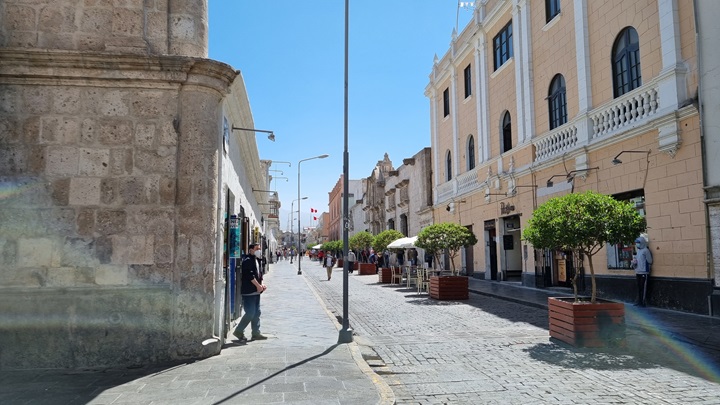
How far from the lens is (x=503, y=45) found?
Result: 22.1 meters

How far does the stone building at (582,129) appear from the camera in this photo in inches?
457

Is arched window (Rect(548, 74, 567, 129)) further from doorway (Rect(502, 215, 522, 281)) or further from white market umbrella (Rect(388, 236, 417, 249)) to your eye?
white market umbrella (Rect(388, 236, 417, 249))

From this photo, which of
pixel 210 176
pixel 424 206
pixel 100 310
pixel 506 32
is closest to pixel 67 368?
pixel 100 310

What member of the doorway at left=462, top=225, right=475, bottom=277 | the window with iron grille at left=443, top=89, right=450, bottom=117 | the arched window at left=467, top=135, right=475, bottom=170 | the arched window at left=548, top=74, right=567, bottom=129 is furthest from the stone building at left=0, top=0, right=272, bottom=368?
the window with iron grille at left=443, top=89, right=450, bottom=117

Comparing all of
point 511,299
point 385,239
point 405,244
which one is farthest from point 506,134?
point 385,239

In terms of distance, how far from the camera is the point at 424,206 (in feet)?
108

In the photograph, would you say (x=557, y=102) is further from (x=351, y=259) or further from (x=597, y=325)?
(x=351, y=259)

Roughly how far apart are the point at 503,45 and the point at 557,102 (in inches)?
213

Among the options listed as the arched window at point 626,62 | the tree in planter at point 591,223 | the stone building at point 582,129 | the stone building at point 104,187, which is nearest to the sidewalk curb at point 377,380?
the stone building at point 104,187

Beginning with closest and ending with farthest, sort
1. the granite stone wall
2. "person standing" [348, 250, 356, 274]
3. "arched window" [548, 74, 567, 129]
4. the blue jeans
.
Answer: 1. the granite stone wall
2. the blue jeans
3. "arched window" [548, 74, 567, 129]
4. "person standing" [348, 250, 356, 274]

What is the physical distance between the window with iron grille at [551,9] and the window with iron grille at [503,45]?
2899 millimetres

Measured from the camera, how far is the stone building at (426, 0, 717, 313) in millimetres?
11602

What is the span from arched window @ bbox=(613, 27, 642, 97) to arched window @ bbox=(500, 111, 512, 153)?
23.6 ft

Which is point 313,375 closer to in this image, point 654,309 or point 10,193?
point 10,193
